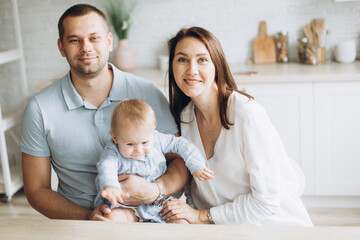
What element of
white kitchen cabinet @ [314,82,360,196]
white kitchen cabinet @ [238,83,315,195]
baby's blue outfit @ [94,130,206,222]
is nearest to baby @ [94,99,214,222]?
baby's blue outfit @ [94,130,206,222]

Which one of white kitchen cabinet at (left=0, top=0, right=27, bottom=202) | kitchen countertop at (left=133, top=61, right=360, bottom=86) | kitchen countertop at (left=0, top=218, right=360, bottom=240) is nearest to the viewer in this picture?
kitchen countertop at (left=0, top=218, right=360, bottom=240)

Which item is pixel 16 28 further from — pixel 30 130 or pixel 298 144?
pixel 298 144

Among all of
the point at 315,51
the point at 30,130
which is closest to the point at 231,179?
the point at 30,130

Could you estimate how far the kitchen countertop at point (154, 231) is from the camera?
112 cm

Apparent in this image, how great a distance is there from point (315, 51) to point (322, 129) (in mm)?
728

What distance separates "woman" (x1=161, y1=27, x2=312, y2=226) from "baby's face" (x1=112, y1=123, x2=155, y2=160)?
0.97 feet

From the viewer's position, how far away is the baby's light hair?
1.54 metres

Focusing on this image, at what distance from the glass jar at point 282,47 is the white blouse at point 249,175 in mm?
1975

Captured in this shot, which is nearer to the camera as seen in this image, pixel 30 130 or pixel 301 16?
pixel 30 130

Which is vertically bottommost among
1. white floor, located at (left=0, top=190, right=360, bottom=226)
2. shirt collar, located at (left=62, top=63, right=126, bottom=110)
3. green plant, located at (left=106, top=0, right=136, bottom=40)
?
white floor, located at (left=0, top=190, right=360, bottom=226)

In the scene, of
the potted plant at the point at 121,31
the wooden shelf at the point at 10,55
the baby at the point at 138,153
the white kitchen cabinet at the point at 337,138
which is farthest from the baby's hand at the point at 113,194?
the wooden shelf at the point at 10,55

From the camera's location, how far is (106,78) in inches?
76.0

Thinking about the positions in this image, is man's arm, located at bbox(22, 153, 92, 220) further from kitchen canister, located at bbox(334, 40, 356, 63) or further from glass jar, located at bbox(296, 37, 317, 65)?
kitchen canister, located at bbox(334, 40, 356, 63)

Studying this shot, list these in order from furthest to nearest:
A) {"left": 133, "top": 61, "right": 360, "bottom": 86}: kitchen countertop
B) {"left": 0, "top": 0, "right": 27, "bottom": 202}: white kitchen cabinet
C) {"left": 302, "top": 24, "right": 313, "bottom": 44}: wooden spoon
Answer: {"left": 302, "top": 24, "right": 313, "bottom": 44}: wooden spoon
{"left": 0, "top": 0, "right": 27, "bottom": 202}: white kitchen cabinet
{"left": 133, "top": 61, "right": 360, "bottom": 86}: kitchen countertop
